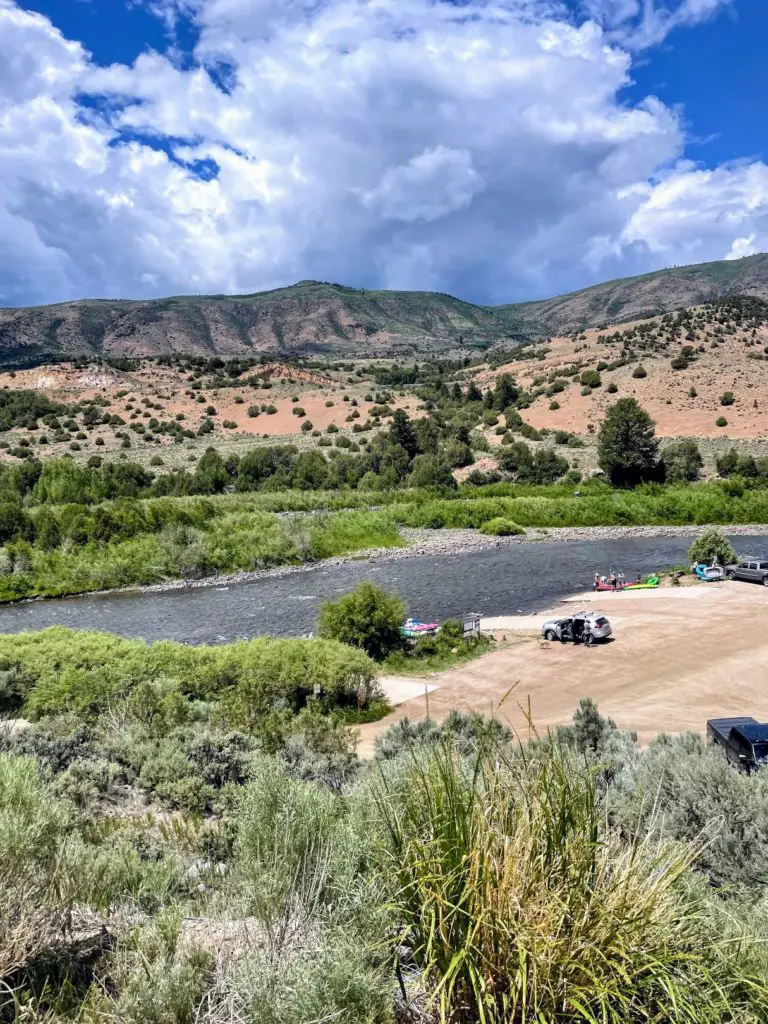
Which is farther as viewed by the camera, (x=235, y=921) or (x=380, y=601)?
(x=380, y=601)

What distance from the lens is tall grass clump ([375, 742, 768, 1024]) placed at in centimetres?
280

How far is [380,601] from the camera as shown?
2125 cm

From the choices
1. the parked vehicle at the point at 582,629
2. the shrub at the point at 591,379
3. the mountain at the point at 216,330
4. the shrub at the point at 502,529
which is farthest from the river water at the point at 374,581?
the mountain at the point at 216,330

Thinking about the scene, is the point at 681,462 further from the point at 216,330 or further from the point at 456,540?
the point at 216,330

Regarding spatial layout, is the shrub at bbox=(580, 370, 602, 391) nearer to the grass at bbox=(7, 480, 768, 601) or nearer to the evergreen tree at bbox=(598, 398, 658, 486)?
the evergreen tree at bbox=(598, 398, 658, 486)

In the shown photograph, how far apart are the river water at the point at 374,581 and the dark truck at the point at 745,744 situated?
15320 mm

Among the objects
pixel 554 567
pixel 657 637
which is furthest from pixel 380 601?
pixel 554 567

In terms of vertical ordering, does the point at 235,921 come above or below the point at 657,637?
above

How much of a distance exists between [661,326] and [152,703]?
279ft

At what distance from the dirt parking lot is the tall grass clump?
8.60 metres

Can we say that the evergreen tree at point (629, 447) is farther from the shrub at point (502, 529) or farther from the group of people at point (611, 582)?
the group of people at point (611, 582)

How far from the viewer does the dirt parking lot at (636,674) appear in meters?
14.7

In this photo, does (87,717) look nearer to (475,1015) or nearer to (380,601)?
(380,601)

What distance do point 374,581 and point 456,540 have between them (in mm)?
10500
